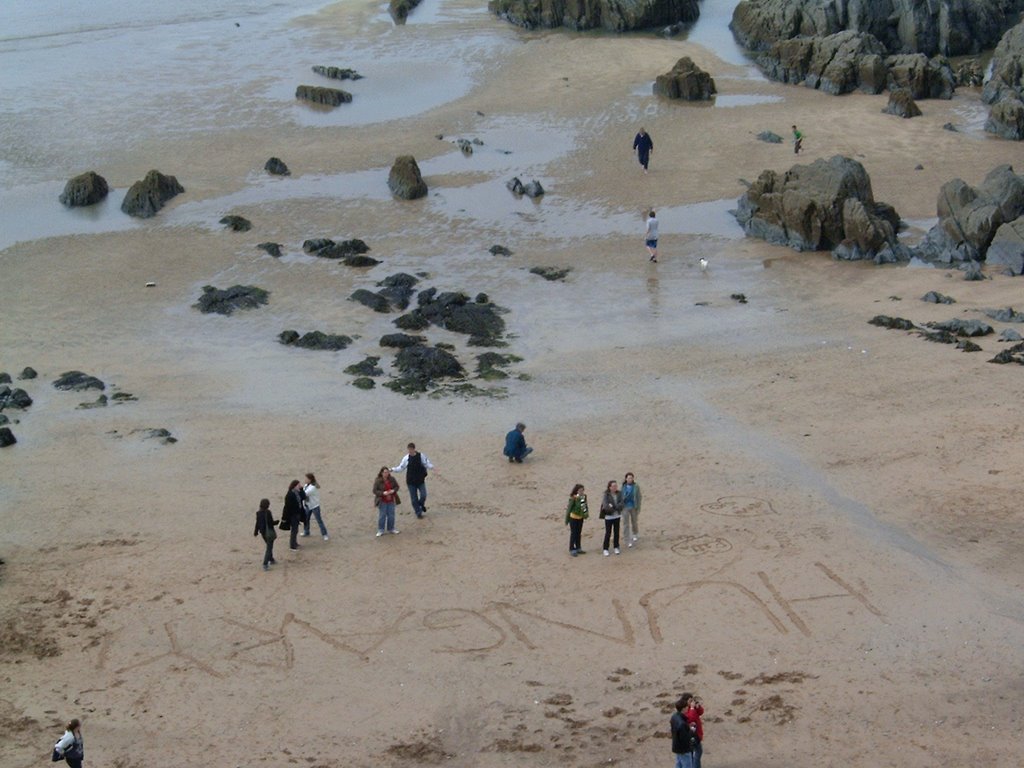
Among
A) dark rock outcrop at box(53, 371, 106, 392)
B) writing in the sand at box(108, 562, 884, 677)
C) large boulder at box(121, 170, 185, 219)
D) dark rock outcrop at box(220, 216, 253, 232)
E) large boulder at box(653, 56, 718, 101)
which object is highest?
large boulder at box(653, 56, 718, 101)

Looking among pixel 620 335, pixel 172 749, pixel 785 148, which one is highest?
pixel 785 148

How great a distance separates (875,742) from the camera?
1535 cm

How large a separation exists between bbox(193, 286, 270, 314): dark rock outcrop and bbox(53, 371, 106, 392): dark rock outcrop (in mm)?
4733

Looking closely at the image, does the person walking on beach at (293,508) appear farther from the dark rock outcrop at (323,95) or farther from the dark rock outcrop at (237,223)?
the dark rock outcrop at (323,95)

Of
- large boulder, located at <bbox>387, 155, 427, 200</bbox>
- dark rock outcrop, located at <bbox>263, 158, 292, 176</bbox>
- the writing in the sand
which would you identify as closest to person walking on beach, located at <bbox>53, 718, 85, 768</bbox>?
the writing in the sand

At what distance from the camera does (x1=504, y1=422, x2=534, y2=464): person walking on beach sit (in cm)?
2345

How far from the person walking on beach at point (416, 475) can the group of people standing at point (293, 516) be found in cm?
147

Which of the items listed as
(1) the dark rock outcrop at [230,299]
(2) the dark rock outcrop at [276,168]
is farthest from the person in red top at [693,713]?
(2) the dark rock outcrop at [276,168]

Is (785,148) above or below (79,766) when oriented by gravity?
above

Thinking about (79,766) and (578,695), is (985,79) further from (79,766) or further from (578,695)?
(79,766)

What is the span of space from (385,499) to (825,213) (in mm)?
18289

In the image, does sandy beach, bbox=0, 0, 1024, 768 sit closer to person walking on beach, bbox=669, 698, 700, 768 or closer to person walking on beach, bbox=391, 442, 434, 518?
person walking on beach, bbox=391, 442, 434, 518

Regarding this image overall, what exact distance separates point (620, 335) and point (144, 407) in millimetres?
10653

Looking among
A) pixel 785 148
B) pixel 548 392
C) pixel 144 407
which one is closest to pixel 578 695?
pixel 548 392
